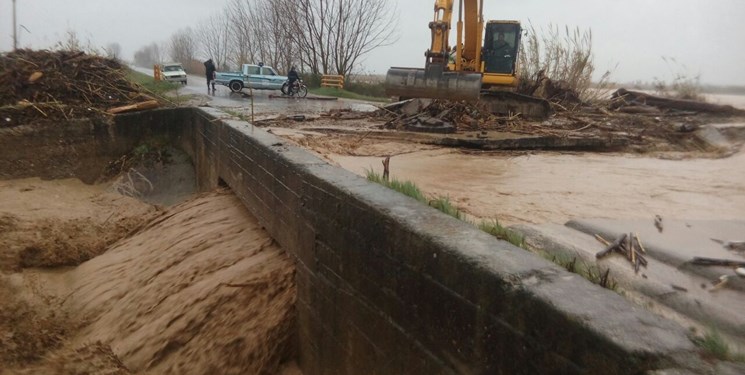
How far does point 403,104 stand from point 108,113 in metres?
6.00

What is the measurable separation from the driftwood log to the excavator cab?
427cm

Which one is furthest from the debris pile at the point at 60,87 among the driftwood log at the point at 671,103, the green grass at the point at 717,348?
the driftwood log at the point at 671,103

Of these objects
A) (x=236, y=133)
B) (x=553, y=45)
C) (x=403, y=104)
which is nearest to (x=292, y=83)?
(x=553, y=45)

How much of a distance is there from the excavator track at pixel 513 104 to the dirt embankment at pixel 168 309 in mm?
7572

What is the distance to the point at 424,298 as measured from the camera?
2.70m

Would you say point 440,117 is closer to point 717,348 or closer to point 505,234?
point 505,234

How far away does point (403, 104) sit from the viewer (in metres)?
12.3

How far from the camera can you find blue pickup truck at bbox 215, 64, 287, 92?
25281 mm

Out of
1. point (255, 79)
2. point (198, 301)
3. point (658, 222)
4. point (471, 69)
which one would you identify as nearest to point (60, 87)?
point (198, 301)

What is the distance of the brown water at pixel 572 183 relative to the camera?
431cm

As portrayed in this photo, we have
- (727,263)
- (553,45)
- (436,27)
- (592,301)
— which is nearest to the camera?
(592,301)

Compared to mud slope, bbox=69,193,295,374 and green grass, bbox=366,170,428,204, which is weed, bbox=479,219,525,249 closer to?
green grass, bbox=366,170,428,204

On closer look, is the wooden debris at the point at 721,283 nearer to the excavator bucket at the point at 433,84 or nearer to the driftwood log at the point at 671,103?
the excavator bucket at the point at 433,84

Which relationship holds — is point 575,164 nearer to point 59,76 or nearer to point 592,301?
point 592,301
